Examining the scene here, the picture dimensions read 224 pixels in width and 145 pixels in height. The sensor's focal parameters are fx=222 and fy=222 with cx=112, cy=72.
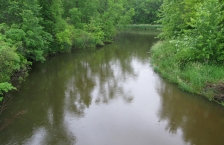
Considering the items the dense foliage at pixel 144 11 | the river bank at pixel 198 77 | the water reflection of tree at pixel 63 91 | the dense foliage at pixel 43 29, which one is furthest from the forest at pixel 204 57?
the dense foliage at pixel 144 11

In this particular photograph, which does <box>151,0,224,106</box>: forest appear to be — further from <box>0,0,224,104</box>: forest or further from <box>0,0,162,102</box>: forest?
<box>0,0,162,102</box>: forest

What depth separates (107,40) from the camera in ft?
127

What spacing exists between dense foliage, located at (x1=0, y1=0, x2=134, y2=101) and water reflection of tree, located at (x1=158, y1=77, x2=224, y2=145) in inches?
300

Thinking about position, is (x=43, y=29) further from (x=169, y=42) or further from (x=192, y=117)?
(x=192, y=117)

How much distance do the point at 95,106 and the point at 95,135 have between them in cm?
310

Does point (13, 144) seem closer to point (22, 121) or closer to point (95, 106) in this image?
point (22, 121)

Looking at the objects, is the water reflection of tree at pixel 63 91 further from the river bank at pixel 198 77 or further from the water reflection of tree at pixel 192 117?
the river bank at pixel 198 77

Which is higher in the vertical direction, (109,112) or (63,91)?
(63,91)

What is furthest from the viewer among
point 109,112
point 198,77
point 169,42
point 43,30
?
point 43,30

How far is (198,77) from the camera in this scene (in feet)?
45.2

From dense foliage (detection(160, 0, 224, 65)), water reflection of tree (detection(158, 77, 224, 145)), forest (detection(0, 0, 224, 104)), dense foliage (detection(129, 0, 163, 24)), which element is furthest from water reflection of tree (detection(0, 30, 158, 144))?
dense foliage (detection(129, 0, 163, 24))

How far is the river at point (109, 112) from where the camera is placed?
955 cm

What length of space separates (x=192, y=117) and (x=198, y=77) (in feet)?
11.1

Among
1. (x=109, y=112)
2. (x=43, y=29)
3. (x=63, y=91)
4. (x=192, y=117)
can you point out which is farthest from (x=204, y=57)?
(x=43, y=29)
